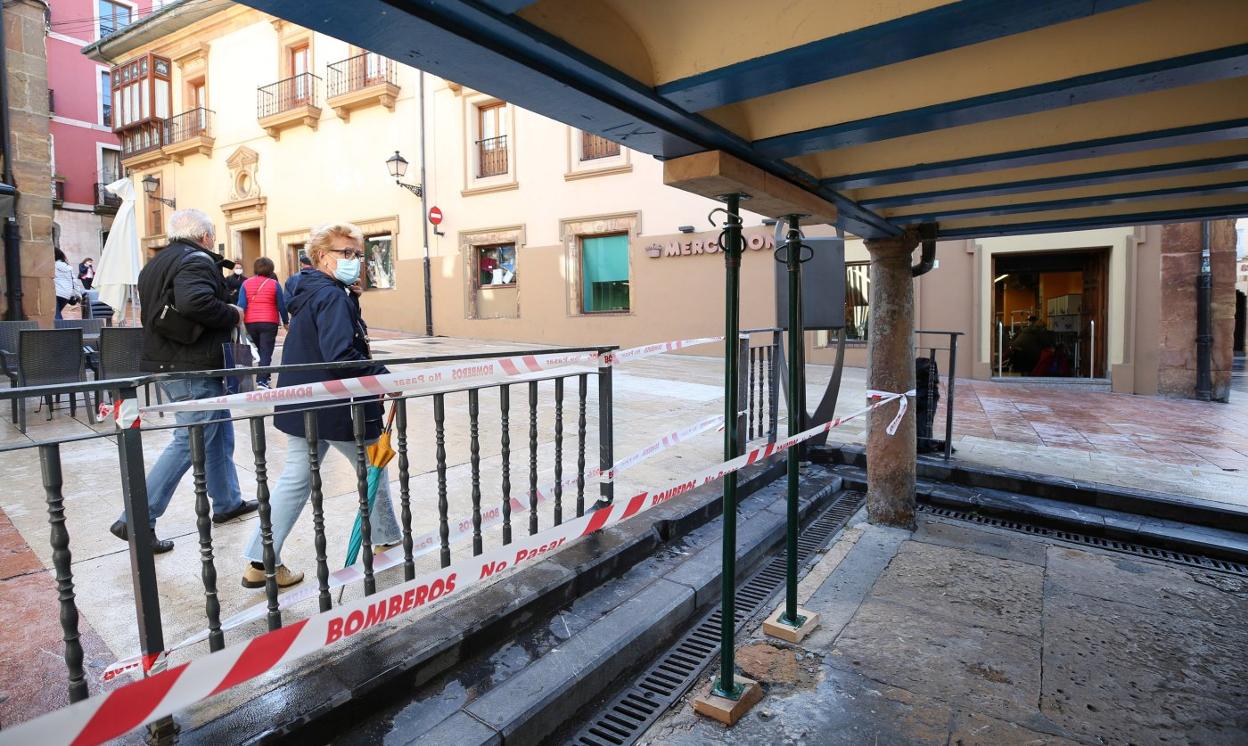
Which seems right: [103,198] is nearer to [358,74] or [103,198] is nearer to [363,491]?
[358,74]

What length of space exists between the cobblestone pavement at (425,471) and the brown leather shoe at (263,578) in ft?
0.14

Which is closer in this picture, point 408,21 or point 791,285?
point 408,21

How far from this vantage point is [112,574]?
2.94 meters

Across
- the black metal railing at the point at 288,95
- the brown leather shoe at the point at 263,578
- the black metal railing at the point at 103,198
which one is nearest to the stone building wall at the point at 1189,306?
the brown leather shoe at the point at 263,578

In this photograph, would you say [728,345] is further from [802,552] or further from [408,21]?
[802,552]

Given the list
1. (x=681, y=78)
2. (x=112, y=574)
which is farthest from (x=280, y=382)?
(x=681, y=78)

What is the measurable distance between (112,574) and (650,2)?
3328 mm

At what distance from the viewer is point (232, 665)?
1.45 metres

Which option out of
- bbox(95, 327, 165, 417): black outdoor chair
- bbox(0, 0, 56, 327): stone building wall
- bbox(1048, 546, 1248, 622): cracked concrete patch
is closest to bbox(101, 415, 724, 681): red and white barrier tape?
bbox(1048, 546, 1248, 622): cracked concrete patch

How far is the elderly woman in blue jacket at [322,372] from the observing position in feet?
9.64

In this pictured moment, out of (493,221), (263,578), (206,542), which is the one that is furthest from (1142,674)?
(493,221)

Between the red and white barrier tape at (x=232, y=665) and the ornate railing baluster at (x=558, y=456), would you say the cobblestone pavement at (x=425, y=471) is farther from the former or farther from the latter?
the red and white barrier tape at (x=232, y=665)

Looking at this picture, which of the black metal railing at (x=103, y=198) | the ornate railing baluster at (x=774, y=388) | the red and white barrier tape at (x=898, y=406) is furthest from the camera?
the black metal railing at (x=103, y=198)

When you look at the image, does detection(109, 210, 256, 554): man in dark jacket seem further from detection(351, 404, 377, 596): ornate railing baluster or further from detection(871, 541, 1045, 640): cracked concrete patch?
detection(871, 541, 1045, 640): cracked concrete patch
